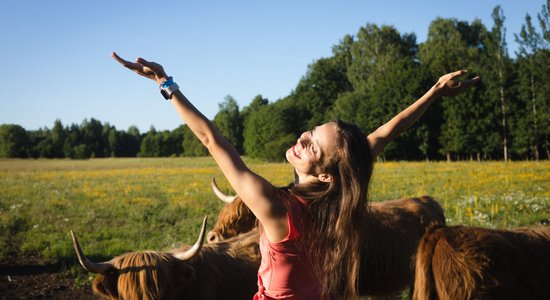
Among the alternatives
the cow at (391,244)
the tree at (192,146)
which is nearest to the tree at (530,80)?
the cow at (391,244)

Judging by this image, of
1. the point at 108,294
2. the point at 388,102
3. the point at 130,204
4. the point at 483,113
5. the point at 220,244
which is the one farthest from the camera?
the point at 388,102

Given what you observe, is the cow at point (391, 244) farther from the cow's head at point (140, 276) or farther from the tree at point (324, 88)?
the tree at point (324, 88)

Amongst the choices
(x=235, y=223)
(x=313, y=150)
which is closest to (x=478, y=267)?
(x=313, y=150)

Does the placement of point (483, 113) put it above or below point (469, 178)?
above

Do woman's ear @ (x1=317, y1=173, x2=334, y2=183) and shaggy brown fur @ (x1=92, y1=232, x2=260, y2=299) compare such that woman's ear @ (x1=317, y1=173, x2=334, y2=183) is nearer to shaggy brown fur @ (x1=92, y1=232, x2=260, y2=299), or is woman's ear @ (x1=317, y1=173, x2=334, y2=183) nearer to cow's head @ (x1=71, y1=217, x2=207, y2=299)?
cow's head @ (x1=71, y1=217, x2=207, y2=299)

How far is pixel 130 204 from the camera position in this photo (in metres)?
17.6

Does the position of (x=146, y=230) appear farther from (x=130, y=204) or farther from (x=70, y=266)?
(x=130, y=204)

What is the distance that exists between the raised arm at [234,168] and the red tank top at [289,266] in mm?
73

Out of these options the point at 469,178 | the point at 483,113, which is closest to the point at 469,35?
the point at 483,113

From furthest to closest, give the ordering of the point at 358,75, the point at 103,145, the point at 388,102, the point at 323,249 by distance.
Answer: the point at 103,145
the point at 358,75
the point at 388,102
the point at 323,249

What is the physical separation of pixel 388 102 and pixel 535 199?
46.2m

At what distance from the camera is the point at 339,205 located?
8.29 feet

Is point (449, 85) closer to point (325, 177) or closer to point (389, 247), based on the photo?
point (325, 177)

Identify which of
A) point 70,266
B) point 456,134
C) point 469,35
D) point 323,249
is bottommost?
point 70,266
